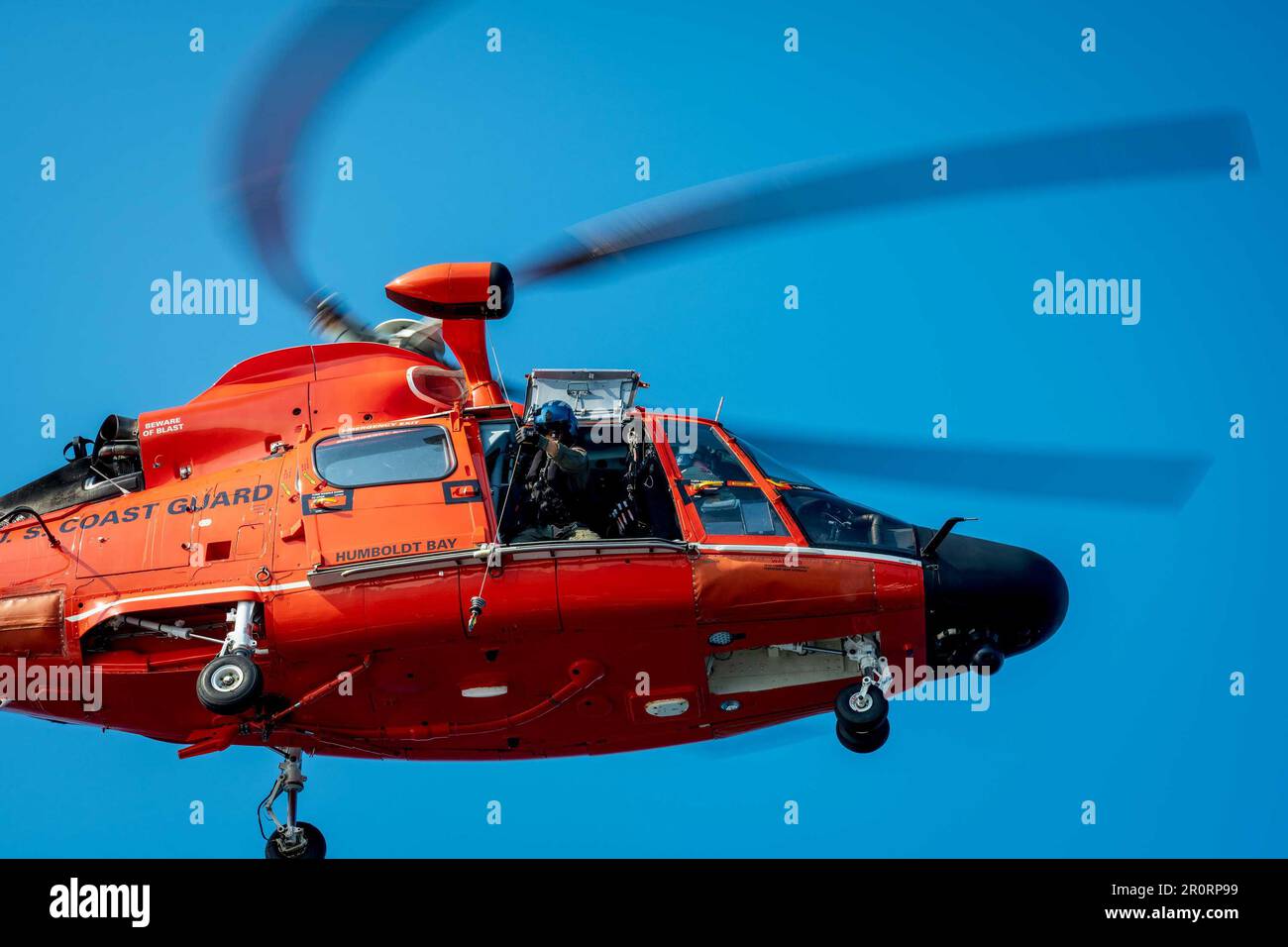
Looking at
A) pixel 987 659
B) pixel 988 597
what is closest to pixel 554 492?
pixel 988 597

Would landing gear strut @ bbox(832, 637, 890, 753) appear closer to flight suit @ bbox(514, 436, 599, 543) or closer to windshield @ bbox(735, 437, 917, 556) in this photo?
windshield @ bbox(735, 437, 917, 556)

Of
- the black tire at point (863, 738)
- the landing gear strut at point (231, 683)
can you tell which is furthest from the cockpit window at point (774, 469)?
the landing gear strut at point (231, 683)

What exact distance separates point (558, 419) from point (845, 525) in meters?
2.01

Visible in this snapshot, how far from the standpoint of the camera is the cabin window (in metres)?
12.0

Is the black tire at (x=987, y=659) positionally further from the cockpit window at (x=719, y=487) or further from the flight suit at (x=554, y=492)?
the flight suit at (x=554, y=492)

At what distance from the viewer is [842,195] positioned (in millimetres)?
11805

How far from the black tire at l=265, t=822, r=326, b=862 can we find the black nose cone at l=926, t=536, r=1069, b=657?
4.35m

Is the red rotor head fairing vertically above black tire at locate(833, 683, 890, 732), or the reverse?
the red rotor head fairing

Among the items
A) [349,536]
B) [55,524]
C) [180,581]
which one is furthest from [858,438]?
[55,524]

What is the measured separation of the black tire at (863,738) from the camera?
11.4 metres

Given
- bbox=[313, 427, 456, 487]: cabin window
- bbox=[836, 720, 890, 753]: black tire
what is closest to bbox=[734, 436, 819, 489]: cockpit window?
bbox=[836, 720, 890, 753]: black tire
